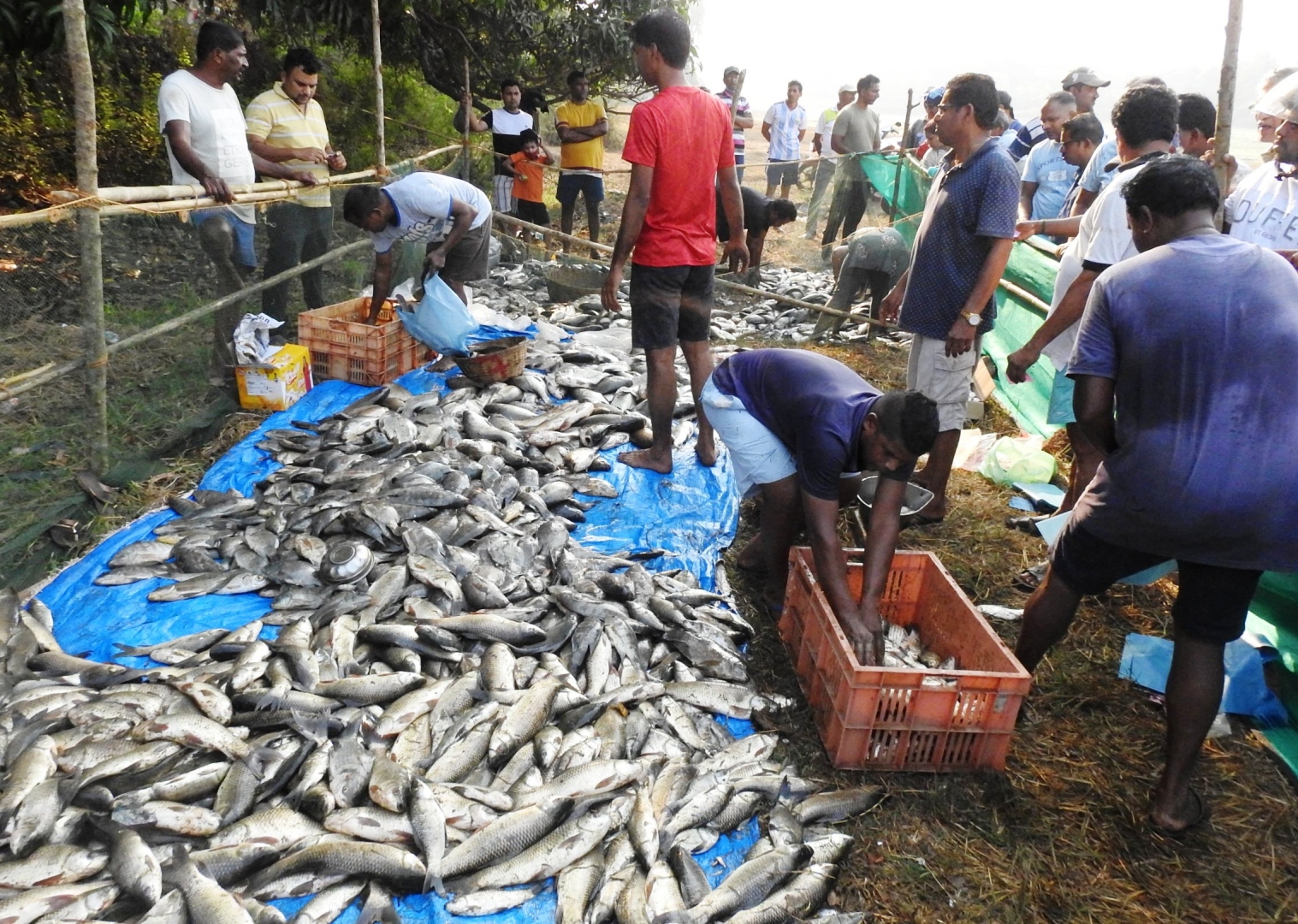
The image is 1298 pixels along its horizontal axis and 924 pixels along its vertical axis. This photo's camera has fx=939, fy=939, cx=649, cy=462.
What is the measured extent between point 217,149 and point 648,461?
324cm

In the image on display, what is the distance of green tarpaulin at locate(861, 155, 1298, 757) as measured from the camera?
3.49 m

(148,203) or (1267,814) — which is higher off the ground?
(148,203)

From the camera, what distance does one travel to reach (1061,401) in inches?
197

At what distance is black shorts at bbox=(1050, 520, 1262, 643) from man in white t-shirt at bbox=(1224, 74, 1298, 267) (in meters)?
1.69

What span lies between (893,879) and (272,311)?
5.35 meters

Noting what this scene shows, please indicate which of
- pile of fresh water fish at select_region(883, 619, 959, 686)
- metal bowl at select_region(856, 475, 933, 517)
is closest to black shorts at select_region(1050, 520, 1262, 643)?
pile of fresh water fish at select_region(883, 619, 959, 686)

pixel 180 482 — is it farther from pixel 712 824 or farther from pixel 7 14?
pixel 7 14

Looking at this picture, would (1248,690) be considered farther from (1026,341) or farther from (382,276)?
(382,276)

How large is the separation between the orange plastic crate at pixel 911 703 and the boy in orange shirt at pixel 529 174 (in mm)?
8369

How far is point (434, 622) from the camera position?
3.62 m

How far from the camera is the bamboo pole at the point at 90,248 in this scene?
164 inches

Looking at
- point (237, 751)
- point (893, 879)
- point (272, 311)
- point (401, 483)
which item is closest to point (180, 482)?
point (401, 483)

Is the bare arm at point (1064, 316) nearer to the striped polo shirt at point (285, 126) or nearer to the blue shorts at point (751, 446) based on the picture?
the blue shorts at point (751, 446)

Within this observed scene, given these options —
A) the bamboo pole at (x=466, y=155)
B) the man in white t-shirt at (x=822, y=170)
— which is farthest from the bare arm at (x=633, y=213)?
the man in white t-shirt at (x=822, y=170)
